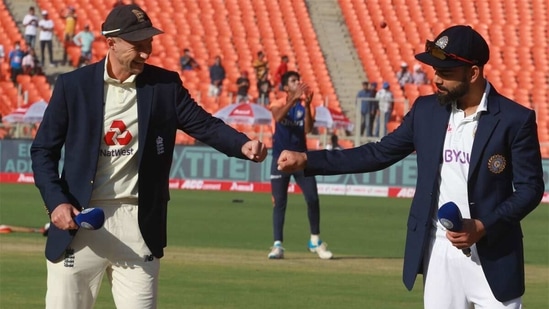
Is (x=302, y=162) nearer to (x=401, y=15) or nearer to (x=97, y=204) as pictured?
(x=97, y=204)

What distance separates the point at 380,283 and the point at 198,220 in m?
9.15

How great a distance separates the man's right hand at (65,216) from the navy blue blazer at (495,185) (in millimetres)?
1894

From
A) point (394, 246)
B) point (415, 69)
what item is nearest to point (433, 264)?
point (394, 246)

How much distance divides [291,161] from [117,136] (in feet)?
3.44

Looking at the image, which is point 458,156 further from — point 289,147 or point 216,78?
point 216,78

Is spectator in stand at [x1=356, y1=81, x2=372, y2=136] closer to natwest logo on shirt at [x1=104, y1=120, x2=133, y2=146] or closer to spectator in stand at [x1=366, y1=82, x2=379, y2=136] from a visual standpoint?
spectator in stand at [x1=366, y1=82, x2=379, y2=136]

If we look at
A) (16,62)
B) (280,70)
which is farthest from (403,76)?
(16,62)

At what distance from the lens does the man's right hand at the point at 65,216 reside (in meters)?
7.36

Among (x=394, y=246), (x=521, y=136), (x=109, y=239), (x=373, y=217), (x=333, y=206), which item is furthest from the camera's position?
(x=333, y=206)

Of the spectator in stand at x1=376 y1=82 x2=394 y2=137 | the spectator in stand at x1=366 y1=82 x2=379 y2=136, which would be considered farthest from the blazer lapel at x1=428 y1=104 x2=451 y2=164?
the spectator in stand at x1=366 y1=82 x2=379 y2=136

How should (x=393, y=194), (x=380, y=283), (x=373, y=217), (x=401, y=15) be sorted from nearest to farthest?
(x=380, y=283) < (x=373, y=217) < (x=393, y=194) < (x=401, y=15)

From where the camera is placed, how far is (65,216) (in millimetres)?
7363

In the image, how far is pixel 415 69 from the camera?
4372cm

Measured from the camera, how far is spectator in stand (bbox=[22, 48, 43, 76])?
137 ft
